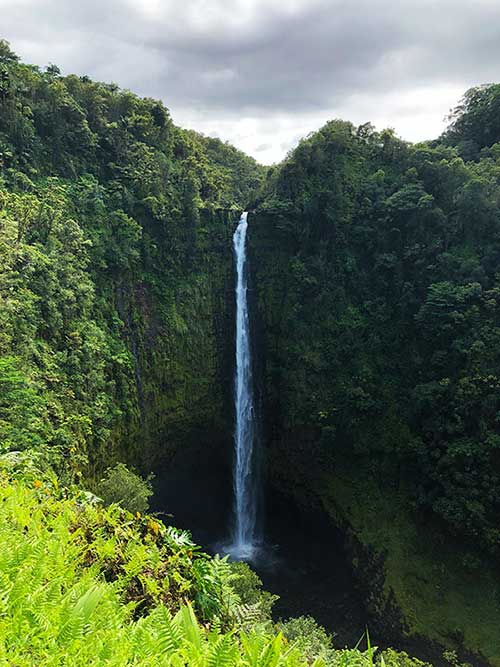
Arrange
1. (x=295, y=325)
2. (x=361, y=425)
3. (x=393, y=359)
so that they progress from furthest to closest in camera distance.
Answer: (x=295, y=325), (x=393, y=359), (x=361, y=425)

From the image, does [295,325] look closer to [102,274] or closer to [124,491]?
[102,274]

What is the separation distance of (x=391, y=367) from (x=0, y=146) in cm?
1553

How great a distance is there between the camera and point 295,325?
17.5m

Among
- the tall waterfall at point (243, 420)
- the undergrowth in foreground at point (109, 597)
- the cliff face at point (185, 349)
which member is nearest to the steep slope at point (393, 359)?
the tall waterfall at point (243, 420)

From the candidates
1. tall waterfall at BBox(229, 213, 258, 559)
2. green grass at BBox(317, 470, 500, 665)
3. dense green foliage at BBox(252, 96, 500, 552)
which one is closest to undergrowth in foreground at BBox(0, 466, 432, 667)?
green grass at BBox(317, 470, 500, 665)

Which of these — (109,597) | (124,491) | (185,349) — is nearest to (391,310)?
(185,349)

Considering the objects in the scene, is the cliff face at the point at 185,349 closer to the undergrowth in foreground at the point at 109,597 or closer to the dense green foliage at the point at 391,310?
the dense green foliage at the point at 391,310

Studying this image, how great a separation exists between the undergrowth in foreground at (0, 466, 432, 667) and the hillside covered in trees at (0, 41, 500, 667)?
101 inches

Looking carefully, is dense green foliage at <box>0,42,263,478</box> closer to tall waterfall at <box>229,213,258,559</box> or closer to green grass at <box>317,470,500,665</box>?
tall waterfall at <box>229,213,258,559</box>

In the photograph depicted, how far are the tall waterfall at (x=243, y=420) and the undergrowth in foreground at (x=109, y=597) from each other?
13777 millimetres

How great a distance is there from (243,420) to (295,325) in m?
4.66

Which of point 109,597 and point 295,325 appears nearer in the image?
point 109,597

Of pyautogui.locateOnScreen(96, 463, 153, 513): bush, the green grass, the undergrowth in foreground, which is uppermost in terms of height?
the undergrowth in foreground

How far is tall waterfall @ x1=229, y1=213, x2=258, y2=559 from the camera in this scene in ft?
53.6
